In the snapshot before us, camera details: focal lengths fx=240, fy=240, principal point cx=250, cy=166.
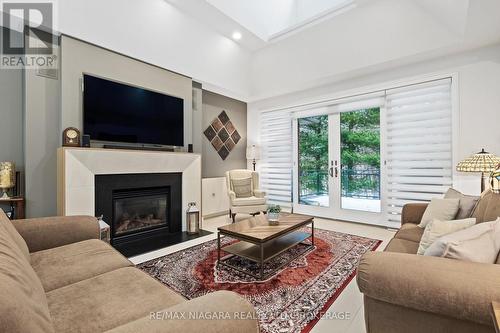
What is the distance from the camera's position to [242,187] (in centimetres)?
466

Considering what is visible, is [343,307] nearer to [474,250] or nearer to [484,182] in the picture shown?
[474,250]

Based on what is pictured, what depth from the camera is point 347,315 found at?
1.71m

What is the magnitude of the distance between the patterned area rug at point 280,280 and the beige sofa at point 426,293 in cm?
61

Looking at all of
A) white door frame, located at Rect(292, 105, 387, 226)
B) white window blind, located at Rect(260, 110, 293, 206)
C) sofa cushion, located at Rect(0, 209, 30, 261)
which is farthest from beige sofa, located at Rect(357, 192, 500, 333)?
white window blind, located at Rect(260, 110, 293, 206)

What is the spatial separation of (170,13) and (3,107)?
2.45 m

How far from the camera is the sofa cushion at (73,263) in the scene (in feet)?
4.27

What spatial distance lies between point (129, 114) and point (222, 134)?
Result: 2118 millimetres

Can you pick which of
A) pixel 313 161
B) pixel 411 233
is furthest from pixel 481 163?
pixel 313 161

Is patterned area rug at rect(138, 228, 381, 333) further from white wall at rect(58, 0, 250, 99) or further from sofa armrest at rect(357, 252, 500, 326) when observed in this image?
white wall at rect(58, 0, 250, 99)

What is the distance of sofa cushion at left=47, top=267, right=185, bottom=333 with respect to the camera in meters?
0.94

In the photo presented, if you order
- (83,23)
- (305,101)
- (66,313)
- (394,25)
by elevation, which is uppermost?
(394,25)

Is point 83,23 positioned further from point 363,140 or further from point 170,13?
point 363,140

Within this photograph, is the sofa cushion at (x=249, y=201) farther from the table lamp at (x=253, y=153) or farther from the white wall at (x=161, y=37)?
the white wall at (x=161, y=37)

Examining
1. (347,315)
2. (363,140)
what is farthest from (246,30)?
(347,315)
